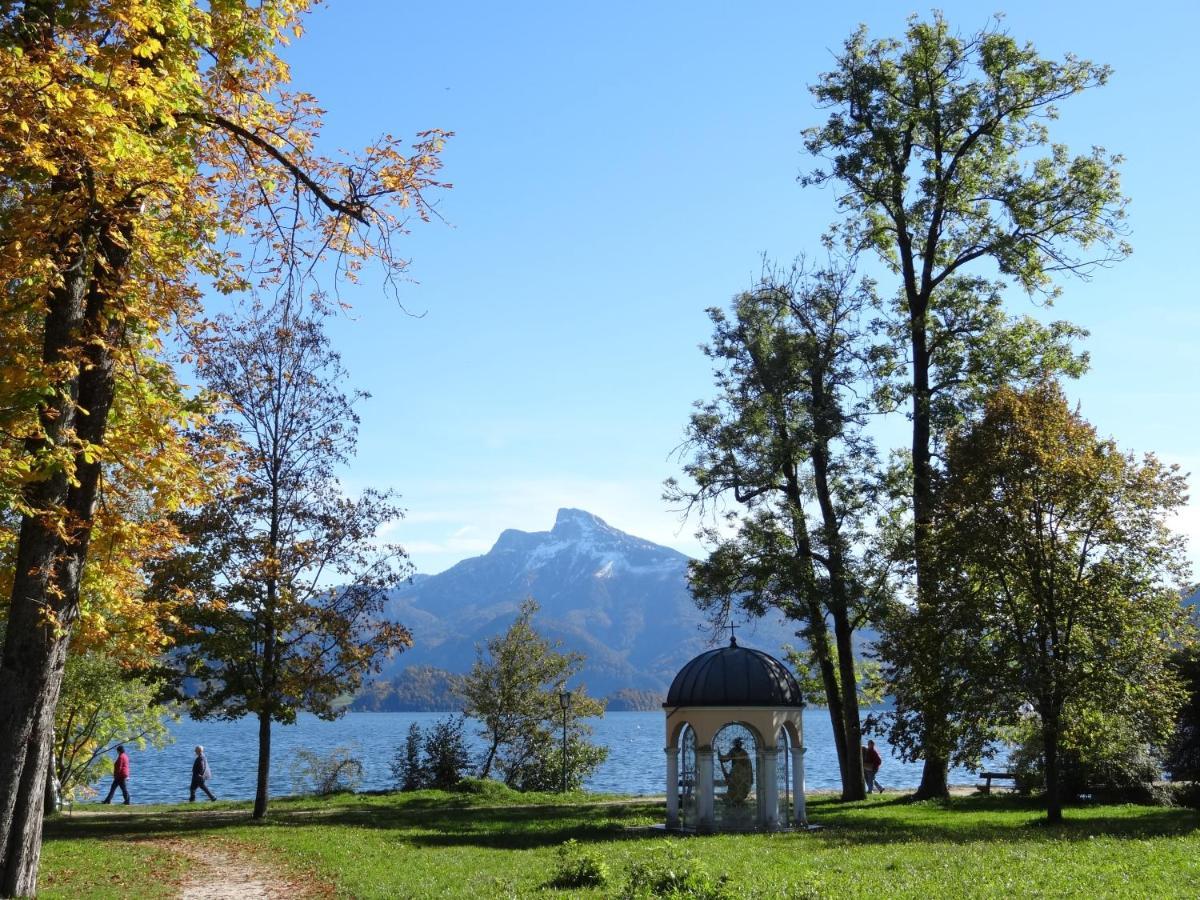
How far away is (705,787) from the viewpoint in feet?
68.4

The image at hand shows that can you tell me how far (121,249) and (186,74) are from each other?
2.51 m

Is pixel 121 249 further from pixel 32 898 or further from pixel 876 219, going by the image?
pixel 876 219

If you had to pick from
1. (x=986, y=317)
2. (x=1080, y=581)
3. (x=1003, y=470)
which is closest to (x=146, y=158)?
Result: (x=1003, y=470)

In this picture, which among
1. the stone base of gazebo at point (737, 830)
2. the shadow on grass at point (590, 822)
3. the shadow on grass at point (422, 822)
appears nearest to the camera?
the shadow on grass at point (590, 822)

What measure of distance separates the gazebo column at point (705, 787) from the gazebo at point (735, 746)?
2cm

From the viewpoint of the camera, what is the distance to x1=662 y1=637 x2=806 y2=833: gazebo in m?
20.8

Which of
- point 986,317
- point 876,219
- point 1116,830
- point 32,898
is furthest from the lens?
point 876,219

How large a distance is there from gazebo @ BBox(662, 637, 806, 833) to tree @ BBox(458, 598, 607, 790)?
53.5 ft

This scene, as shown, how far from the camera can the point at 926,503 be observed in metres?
24.8

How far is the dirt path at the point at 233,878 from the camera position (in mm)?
13591

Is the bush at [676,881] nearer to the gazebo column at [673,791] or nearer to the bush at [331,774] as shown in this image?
the gazebo column at [673,791]

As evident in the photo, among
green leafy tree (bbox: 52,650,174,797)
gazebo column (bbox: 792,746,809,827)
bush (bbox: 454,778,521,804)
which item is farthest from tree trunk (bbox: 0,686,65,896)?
bush (bbox: 454,778,521,804)

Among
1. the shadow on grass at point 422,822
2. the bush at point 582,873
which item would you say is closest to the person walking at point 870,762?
the shadow on grass at point 422,822

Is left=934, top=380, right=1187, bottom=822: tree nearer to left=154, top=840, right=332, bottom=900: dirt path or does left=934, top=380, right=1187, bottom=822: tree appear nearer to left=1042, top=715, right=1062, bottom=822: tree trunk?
left=1042, top=715, right=1062, bottom=822: tree trunk
